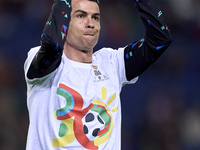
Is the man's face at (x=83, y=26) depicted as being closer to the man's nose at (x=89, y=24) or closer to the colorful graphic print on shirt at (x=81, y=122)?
the man's nose at (x=89, y=24)

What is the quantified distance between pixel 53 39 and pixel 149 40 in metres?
0.67

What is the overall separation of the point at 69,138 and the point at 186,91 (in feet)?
6.70

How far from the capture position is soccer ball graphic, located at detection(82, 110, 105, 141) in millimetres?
2080

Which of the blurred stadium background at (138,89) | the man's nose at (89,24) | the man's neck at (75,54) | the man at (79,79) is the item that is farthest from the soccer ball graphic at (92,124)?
the blurred stadium background at (138,89)

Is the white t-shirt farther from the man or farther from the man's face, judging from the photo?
the man's face

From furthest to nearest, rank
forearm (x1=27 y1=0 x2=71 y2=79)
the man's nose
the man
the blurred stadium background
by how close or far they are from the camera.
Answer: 1. the blurred stadium background
2. the man's nose
3. the man
4. forearm (x1=27 y1=0 x2=71 y2=79)

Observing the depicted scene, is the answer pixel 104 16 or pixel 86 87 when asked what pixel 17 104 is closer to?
pixel 104 16

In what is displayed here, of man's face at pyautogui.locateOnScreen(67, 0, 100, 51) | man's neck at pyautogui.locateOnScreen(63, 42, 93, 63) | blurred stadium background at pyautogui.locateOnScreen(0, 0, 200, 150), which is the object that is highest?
man's face at pyautogui.locateOnScreen(67, 0, 100, 51)

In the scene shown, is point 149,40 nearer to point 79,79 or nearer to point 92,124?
point 79,79

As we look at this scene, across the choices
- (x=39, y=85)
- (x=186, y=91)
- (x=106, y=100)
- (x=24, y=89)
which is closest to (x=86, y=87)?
(x=106, y=100)

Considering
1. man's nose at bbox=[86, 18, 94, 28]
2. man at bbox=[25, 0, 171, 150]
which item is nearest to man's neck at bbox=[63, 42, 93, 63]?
man at bbox=[25, 0, 171, 150]

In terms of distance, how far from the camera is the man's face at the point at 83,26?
217 centimetres

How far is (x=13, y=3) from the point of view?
3.72 m

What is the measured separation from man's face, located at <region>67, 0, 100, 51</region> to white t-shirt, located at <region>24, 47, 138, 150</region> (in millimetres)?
130
